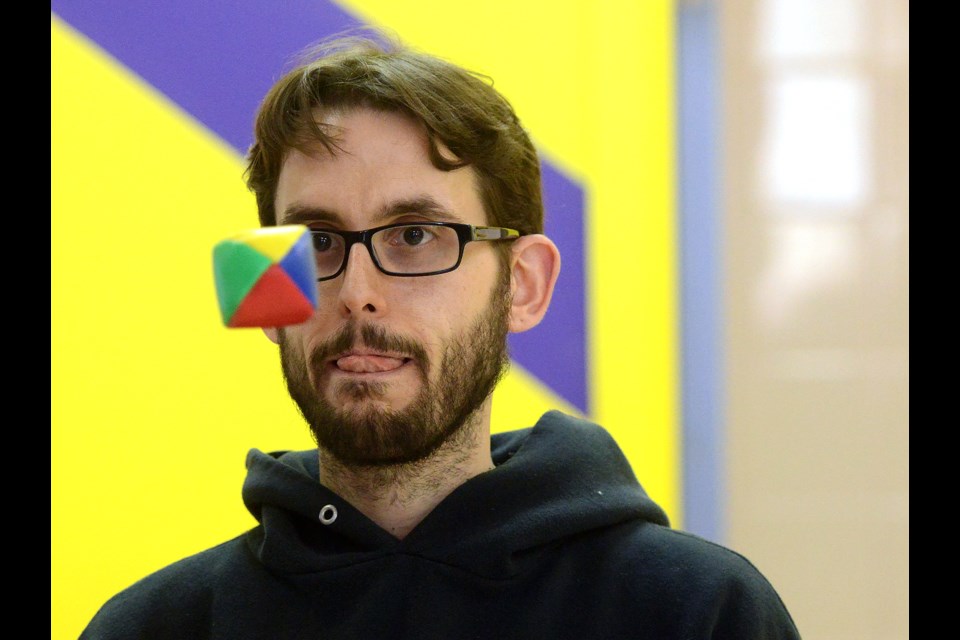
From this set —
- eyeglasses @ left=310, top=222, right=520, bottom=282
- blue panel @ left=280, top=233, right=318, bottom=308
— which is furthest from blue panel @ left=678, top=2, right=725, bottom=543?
blue panel @ left=280, top=233, right=318, bottom=308

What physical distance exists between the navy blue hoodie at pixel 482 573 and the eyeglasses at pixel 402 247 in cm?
31

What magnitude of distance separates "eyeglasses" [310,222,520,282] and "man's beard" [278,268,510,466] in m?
0.09

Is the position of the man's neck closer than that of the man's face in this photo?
No

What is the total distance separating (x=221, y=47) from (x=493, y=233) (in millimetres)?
806

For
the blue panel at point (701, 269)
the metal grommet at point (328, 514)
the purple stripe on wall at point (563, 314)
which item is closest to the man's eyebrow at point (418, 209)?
the metal grommet at point (328, 514)

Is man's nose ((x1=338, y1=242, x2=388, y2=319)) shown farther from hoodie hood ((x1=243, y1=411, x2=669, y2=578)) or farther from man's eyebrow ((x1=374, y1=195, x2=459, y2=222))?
hoodie hood ((x1=243, y1=411, x2=669, y2=578))

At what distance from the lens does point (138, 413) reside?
2.08 m

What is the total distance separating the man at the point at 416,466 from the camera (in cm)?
150

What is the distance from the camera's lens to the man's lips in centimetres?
151

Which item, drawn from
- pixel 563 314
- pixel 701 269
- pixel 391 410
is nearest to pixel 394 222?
pixel 391 410

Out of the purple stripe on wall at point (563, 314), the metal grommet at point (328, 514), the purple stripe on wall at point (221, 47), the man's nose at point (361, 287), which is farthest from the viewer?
the purple stripe on wall at point (563, 314)

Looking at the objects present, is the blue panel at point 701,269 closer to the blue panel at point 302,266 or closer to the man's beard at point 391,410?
the man's beard at point 391,410

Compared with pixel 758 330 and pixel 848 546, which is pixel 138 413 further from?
pixel 848 546

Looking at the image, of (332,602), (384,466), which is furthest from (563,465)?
(332,602)
